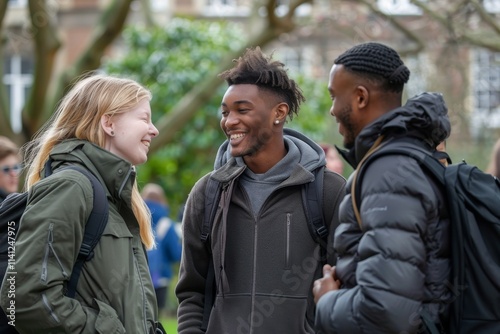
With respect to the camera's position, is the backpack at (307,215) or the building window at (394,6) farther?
the building window at (394,6)

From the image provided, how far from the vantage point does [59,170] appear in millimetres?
4461

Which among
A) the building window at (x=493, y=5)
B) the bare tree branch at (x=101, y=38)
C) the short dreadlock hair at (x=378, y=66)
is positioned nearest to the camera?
the short dreadlock hair at (x=378, y=66)

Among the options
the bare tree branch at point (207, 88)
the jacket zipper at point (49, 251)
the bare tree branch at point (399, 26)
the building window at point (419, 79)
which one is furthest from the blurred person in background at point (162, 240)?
the jacket zipper at point (49, 251)

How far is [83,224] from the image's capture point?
4.33 m

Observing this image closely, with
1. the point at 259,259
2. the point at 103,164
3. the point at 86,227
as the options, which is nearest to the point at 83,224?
the point at 86,227

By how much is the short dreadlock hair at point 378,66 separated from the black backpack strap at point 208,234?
1.26 m

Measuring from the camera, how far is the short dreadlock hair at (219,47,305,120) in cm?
504

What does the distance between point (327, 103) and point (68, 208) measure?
1398 cm

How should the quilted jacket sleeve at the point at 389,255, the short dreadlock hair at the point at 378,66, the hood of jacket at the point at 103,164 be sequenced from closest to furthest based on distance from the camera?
1. the quilted jacket sleeve at the point at 389,255
2. the short dreadlock hair at the point at 378,66
3. the hood of jacket at the point at 103,164

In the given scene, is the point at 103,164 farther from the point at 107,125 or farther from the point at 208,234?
the point at 208,234

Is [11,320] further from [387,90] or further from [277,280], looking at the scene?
[387,90]

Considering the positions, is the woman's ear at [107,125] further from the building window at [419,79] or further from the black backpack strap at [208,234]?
the building window at [419,79]

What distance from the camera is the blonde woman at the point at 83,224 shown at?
4.19 m

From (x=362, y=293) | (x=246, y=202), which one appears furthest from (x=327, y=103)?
(x=362, y=293)
